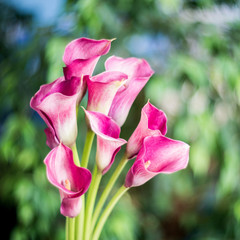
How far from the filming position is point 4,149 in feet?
3.49

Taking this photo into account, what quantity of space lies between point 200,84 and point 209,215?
0.58 m

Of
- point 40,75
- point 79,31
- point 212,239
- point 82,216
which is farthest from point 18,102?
point 82,216

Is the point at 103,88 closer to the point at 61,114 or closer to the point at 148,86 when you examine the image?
the point at 61,114

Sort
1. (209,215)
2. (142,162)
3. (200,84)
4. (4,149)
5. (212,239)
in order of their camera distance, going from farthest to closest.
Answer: (209,215)
(212,239)
(4,149)
(200,84)
(142,162)

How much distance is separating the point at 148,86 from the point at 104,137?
0.69 m

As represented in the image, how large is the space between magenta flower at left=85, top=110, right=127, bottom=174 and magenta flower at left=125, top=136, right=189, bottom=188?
0.07ft

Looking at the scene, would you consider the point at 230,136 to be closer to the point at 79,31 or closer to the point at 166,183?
the point at 166,183

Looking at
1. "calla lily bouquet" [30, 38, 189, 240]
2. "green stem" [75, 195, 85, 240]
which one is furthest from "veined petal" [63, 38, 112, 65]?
"green stem" [75, 195, 85, 240]

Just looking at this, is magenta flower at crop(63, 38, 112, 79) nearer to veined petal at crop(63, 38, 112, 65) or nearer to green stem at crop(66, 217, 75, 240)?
veined petal at crop(63, 38, 112, 65)

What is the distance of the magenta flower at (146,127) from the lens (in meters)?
0.30

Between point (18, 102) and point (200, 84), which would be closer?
point (200, 84)

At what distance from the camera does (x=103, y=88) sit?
305mm

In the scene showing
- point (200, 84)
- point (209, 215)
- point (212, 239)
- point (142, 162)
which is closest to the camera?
point (142, 162)

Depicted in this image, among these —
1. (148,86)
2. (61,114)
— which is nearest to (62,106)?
(61,114)
